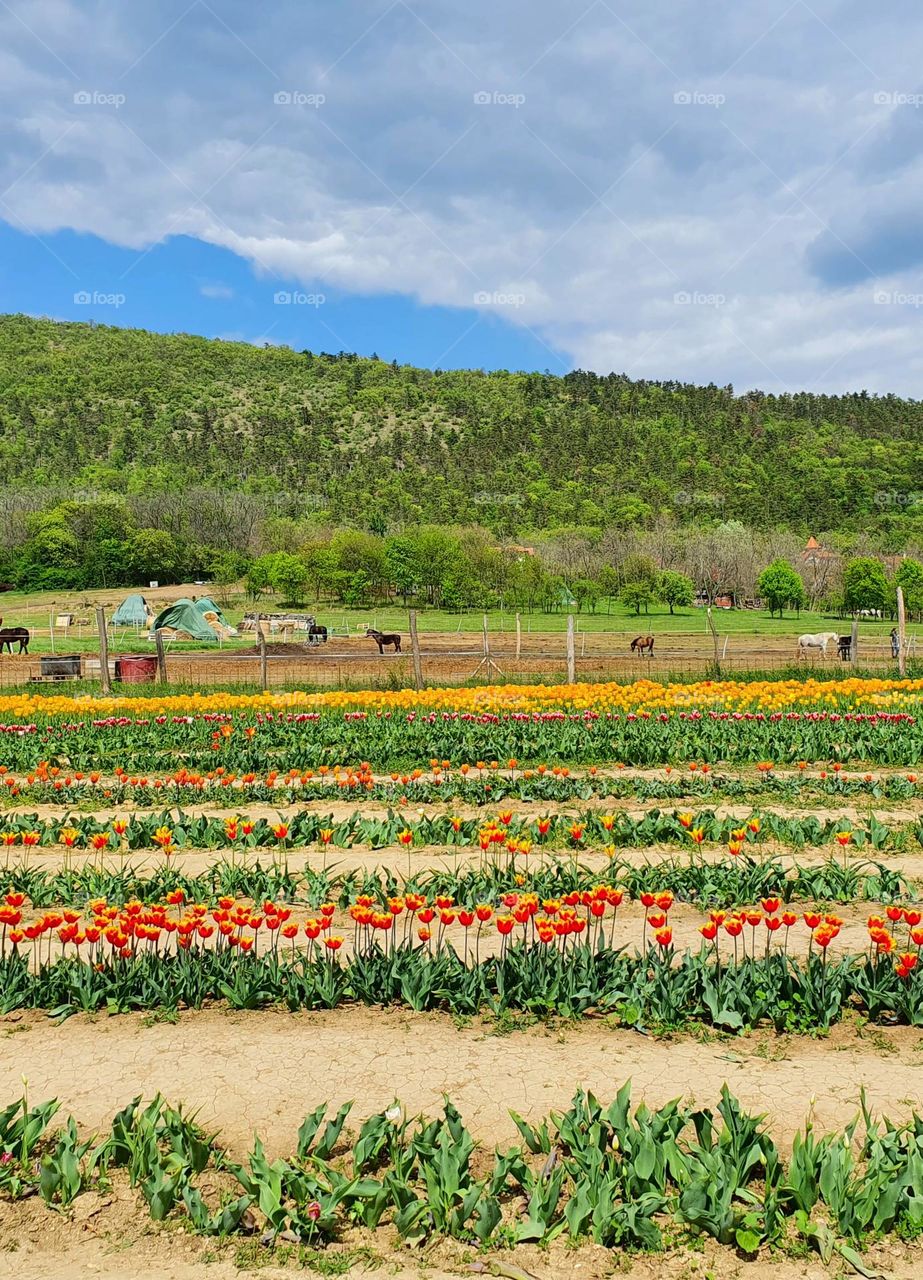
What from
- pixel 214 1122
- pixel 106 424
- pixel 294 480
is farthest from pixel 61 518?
pixel 214 1122

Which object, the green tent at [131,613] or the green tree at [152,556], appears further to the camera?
the green tree at [152,556]

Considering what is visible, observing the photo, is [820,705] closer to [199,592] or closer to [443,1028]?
[443,1028]

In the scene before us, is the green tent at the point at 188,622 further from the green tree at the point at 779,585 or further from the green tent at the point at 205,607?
the green tree at the point at 779,585

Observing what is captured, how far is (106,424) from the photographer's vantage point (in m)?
146

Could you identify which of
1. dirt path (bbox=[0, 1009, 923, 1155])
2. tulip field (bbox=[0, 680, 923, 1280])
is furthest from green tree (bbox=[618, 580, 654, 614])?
dirt path (bbox=[0, 1009, 923, 1155])

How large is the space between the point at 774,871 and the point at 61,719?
41.5 ft

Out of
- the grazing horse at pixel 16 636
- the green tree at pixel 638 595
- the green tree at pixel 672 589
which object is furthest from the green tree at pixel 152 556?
the grazing horse at pixel 16 636

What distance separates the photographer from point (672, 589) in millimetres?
74438

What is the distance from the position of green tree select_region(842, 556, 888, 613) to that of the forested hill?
177 feet

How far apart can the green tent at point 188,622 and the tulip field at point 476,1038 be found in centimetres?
3616

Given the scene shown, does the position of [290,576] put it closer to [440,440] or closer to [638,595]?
[638,595]

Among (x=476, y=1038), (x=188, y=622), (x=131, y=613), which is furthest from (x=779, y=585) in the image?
(x=476, y=1038)

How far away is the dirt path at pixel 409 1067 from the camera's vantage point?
155 inches

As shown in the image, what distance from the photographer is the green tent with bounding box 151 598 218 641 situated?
44.7 metres
